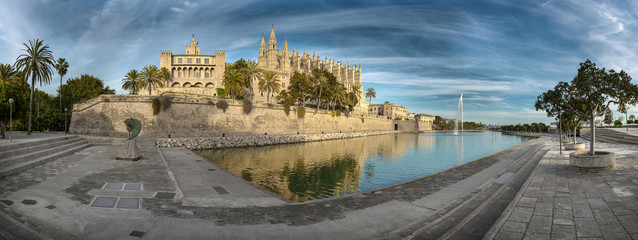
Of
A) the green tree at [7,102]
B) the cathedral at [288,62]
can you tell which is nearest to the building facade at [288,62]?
the cathedral at [288,62]

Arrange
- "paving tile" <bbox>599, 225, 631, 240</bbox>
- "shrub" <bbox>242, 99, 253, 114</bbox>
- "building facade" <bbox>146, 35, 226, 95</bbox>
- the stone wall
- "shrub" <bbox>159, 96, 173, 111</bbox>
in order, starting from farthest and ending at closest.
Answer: "building facade" <bbox>146, 35, 226, 95</bbox> → "shrub" <bbox>242, 99, 253, 114</bbox> → "shrub" <bbox>159, 96, 173, 111</bbox> → the stone wall → "paving tile" <bbox>599, 225, 631, 240</bbox>

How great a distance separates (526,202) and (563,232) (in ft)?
6.86

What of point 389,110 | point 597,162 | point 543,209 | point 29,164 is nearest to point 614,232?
point 543,209

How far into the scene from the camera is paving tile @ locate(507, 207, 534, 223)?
6.09 meters

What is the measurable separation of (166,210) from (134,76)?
5531 cm

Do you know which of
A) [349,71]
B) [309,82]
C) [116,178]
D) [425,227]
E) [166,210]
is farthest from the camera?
[349,71]

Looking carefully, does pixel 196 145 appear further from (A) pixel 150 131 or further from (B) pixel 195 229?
(B) pixel 195 229

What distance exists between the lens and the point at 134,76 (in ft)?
169

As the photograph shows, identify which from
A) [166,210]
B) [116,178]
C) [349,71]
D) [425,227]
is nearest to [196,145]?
[116,178]

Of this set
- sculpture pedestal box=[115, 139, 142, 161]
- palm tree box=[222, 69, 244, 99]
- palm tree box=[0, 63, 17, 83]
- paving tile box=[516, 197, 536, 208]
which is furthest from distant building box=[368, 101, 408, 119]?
paving tile box=[516, 197, 536, 208]

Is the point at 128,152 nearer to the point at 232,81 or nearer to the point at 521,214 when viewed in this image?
the point at 521,214

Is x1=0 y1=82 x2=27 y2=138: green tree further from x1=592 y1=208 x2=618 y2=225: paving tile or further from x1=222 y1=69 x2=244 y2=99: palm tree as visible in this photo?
x1=592 y1=208 x2=618 y2=225: paving tile

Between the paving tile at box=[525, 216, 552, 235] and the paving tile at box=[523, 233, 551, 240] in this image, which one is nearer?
the paving tile at box=[523, 233, 551, 240]

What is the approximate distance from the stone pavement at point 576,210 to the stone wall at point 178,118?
116 ft
